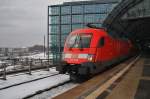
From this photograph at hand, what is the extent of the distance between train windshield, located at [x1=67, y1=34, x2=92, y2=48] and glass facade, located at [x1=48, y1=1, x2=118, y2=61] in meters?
42.6

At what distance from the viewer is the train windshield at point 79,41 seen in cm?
1378

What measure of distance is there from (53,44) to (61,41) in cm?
396

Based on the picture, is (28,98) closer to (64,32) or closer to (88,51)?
(88,51)

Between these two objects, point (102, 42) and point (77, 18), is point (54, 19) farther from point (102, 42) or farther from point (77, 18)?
point (102, 42)

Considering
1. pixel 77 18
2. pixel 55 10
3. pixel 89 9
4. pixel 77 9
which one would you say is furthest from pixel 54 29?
pixel 89 9

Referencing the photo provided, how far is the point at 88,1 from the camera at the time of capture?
57688mm

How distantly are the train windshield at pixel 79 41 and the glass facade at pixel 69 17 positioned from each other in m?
42.6

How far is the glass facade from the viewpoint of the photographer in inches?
2258

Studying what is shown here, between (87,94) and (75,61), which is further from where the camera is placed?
(75,61)

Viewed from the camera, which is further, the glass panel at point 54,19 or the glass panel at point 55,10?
the glass panel at point 54,19

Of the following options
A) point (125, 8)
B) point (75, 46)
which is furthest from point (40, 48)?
point (75, 46)

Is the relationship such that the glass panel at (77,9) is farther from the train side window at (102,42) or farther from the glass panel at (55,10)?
the train side window at (102,42)

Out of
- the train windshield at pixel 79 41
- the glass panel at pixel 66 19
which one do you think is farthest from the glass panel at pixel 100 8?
the train windshield at pixel 79 41

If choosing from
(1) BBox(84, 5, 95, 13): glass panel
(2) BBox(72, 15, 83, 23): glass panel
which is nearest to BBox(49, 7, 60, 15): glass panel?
(2) BBox(72, 15, 83, 23): glass panel
